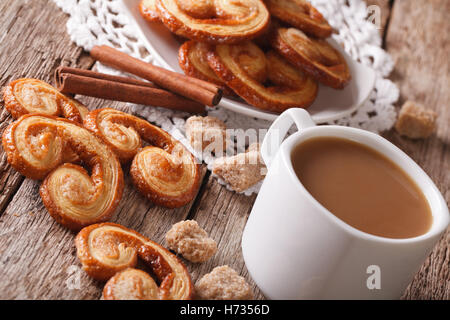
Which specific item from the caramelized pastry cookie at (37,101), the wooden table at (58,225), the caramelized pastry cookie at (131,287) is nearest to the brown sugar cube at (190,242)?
the wooden table at (58,225)

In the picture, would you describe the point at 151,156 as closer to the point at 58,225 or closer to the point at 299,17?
the point at 58,225

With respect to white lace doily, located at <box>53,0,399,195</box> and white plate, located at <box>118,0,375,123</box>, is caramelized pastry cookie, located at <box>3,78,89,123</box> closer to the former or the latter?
white lace doily, located at <box>53,0,399,195</box>

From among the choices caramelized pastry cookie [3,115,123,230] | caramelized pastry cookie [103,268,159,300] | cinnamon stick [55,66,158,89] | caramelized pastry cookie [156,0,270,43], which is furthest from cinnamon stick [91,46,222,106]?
caramelized pastry cookie [103,268,159,300]

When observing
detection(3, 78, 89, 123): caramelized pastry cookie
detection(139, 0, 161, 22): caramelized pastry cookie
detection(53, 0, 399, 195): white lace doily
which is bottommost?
detection(53, 0, 399, 195): white lace doily

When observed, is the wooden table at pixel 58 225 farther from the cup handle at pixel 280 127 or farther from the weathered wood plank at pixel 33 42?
the cup handle at pixel 280 127

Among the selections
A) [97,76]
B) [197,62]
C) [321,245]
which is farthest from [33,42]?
[321,245]

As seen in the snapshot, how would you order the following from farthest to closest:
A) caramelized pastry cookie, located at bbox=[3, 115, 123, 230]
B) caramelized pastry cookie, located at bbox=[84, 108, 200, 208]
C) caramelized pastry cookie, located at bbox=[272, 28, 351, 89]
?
1. caramelized pastry cookie, located at bbox=[272, 28, 351, 89]
2. caramelized pastry cookie, located at bbox=[84, 108, 200, 208]
3. caramelized pastry cookie, located at bbox=[3, 115, 123, 230]
